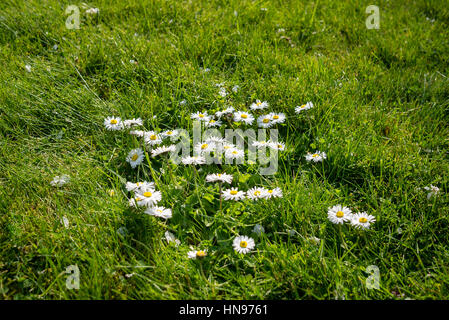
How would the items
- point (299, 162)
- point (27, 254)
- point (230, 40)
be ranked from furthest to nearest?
1. point (230, 40)
2. point (299, 162)
3. point (27, 254)

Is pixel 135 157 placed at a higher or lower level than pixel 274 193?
A: higher

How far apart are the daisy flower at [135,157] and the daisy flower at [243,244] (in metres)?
0.85

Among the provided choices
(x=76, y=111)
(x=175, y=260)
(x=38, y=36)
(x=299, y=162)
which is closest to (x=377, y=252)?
(x=299, y=162)

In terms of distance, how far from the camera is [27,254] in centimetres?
181

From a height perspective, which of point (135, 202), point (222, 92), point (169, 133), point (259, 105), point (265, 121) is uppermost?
point (222, 92)

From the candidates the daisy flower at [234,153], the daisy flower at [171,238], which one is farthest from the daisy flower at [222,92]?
the daisy flower at [171,238]

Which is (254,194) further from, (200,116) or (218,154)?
(200,116)

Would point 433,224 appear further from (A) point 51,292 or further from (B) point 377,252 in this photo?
(A) point 51,292

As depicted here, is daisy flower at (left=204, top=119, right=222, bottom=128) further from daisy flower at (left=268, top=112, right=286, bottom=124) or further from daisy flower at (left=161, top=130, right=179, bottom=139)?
daisy flower at (left=268, top=112, right=286, bottom=124)

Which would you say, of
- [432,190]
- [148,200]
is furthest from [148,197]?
[432,190]

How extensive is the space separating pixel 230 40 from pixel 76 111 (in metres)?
1.62

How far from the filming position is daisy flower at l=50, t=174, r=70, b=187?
219 cm

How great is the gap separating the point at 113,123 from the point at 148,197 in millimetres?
843

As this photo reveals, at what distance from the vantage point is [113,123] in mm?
2553
